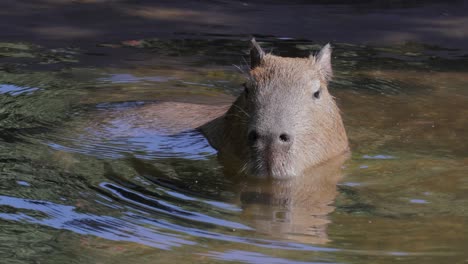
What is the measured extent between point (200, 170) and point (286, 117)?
0.61 metres

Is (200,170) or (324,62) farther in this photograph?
(324,62)

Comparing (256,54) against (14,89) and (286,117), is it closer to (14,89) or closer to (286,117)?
(286,117)

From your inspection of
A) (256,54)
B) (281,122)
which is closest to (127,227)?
(281,122)

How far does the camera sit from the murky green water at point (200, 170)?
440 cm

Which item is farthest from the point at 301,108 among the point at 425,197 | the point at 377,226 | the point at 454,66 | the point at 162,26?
the point at 162,26

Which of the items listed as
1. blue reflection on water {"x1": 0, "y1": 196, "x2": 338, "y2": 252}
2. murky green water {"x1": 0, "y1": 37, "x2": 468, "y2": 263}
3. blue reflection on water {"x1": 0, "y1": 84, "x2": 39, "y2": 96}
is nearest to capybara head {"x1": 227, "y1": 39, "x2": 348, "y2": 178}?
murky green water {"x1": 0, "y1": 37, "x2": 468, "y2": 263}

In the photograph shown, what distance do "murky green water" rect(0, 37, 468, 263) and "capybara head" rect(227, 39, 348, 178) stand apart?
0.15m

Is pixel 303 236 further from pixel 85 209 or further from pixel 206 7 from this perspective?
pixel 206 7

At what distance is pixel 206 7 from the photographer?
10.9 m

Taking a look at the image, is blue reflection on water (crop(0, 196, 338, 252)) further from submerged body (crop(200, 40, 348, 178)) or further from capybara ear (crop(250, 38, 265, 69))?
capybara ear (crop(250, 38, 265, 69))

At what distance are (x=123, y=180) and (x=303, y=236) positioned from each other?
4.23ft

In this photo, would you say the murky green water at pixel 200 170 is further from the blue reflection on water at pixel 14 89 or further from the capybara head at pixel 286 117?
the capybara head at pixel 286 117

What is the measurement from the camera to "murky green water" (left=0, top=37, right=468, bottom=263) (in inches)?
173

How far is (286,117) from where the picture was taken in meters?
5.70
